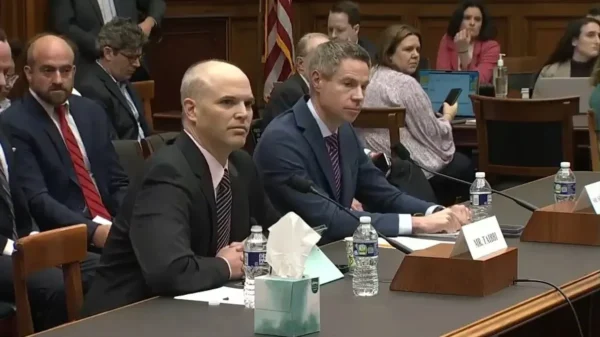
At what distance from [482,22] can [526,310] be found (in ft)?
19.0

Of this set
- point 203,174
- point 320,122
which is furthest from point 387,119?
point 203,174

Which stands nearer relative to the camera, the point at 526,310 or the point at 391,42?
the point at 526,310

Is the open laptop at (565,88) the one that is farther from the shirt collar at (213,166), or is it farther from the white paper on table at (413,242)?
the shirt collar at (213,166)

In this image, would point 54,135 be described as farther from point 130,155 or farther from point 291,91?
point 291,91

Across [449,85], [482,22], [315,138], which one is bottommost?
[315,138]

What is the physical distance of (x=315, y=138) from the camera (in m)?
3.69

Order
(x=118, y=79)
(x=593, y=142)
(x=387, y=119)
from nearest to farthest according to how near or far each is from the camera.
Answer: (x=593, y=142) < (x=387, y=119) < (x=118, y=79)

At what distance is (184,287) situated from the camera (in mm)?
2609

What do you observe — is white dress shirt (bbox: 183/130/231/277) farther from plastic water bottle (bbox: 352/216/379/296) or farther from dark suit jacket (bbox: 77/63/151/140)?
dark suit jacket (bbox: 77/63/151/140)

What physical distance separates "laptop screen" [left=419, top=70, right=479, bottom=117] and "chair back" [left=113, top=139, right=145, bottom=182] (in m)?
2.39

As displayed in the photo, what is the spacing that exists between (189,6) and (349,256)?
20.2 ft

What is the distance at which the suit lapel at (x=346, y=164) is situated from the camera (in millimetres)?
3799

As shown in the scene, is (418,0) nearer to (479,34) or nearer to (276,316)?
(479,34)

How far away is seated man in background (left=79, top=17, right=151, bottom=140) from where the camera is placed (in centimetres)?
557
